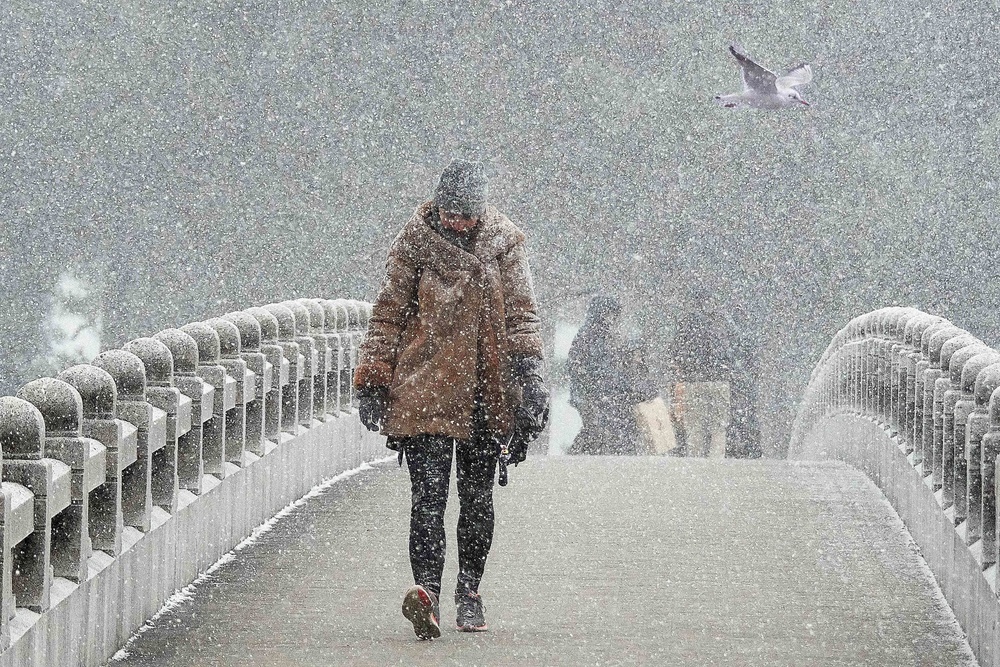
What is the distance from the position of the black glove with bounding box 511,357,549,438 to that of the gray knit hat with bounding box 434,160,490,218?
55 centimetres

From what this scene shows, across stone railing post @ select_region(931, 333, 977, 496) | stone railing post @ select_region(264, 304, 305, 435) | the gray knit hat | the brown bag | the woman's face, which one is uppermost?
the gray knit hat

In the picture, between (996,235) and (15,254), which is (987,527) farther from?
(15,254)

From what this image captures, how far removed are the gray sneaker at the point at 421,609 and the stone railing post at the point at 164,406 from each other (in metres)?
1.32

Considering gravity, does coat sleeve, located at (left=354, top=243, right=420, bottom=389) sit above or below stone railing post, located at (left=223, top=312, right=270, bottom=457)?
above

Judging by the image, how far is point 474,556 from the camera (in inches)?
281

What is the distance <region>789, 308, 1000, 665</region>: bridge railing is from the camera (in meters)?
7.20

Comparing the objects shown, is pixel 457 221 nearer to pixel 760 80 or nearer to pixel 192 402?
pixel 192 402

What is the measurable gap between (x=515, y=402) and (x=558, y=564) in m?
2.46

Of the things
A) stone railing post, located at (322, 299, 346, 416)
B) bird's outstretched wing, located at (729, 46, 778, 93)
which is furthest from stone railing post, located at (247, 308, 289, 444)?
bird's outstretched wing, located at (729, 46, 778, 93)

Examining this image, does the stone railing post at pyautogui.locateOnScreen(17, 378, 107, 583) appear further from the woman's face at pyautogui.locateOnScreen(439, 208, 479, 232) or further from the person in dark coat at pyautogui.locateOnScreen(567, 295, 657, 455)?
the person in dark coat at pyautogui.locateOnScreen(567, 295, 657, 455)

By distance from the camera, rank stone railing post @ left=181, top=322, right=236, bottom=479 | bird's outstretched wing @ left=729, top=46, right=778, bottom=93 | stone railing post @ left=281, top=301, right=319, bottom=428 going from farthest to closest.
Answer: bird's outstretched wing @ left=729, top=46, right=778, bottom=93, stone railing post @ left=281, top=301, right=319, bottom=428, stone railing post @ left=181, top=322, right=236, bottom=479

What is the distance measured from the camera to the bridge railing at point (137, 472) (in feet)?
18.2

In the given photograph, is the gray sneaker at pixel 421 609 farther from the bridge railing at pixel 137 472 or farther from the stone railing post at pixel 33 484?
the stone railing post at pixel 33 484

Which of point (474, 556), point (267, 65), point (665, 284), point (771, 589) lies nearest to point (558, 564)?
point (771, 589)
